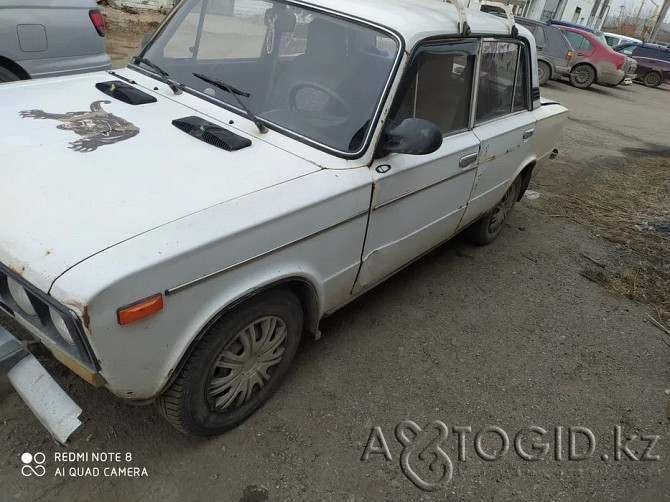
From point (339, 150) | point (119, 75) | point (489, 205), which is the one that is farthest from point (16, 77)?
point (489, 205)

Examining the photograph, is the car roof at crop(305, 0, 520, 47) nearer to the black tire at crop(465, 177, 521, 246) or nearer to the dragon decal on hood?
the dragon decal on hood

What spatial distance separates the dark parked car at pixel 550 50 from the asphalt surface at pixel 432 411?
12.3 m

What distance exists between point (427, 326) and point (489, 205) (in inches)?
49.6

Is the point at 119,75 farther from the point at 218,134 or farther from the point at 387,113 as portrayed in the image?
the point at 387,113

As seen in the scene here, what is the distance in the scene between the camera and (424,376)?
123 inches

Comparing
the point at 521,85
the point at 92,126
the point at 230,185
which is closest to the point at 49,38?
the point at 92,126

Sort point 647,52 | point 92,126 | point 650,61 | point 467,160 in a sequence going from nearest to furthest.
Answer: point 92,126 → point 467,160 → point 650,61 → point 647,52

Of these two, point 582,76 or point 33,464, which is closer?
point 33,464

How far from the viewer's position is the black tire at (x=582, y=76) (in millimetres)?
15500

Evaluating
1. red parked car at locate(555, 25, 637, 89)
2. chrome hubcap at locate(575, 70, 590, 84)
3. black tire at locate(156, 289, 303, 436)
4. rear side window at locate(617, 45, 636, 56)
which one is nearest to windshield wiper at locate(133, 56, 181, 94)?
black tire at locate(156, 289, 303, 436)

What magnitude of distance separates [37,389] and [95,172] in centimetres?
88

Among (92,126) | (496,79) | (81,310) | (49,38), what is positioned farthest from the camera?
(49,38)

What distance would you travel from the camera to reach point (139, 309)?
1754 millimetres

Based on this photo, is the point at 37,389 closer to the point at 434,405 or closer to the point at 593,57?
the point at 434,405
